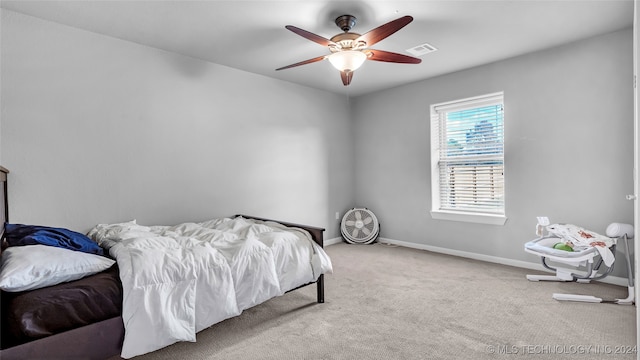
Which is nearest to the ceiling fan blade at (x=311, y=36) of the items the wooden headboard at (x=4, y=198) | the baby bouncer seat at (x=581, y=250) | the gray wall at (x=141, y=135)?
the gray wall at (x=141, y=135)

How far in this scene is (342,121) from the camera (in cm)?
523

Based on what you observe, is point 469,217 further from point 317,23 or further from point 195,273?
point 195,273

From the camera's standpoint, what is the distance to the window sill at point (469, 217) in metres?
3.85

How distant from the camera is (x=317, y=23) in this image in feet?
8.99

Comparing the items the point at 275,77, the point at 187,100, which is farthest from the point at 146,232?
the point at 275,77

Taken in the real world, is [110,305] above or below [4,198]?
below

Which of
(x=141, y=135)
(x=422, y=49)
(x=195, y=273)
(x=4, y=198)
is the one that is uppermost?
(x=422, y=49)

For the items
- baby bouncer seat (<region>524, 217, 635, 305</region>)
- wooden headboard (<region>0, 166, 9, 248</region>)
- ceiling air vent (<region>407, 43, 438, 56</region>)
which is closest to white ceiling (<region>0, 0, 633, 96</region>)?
ceiling air vent (<region>407, 43, 438, 56</region>)

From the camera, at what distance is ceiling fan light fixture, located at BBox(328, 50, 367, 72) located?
8.50 ft

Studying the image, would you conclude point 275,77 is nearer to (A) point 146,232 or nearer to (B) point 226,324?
(A) point 146,232

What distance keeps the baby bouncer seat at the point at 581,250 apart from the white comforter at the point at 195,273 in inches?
79.2

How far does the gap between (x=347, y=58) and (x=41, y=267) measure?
7.62ft

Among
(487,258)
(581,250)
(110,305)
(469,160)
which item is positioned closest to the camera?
(110,305)

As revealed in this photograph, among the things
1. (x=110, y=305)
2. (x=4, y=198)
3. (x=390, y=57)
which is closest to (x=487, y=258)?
(x=390, y=57)
